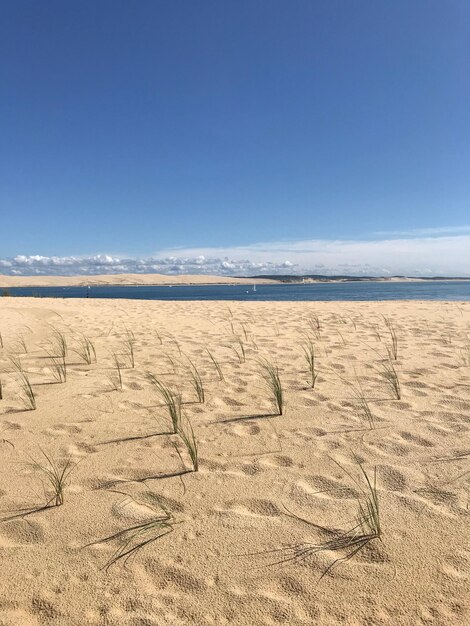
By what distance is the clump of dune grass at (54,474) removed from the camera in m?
2.34

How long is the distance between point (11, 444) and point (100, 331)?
6098 millimetres

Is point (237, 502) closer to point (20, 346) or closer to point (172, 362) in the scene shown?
point (172, 362)

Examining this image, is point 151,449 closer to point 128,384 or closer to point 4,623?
point 4,623

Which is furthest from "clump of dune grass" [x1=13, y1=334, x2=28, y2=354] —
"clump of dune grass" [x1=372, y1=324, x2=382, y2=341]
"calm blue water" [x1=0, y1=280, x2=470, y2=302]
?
"calm blue water" [x1=0, y1=280, x2=470, y2=302]

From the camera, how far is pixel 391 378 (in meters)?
4.70

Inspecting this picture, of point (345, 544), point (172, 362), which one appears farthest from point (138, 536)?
point (172, 362)

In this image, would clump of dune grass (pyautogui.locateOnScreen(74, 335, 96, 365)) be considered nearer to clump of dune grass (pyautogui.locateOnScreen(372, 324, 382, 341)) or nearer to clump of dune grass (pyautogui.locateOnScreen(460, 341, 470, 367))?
clump of dune grass (pyautogui.locateOnScreen(372, 324, 382, 341))

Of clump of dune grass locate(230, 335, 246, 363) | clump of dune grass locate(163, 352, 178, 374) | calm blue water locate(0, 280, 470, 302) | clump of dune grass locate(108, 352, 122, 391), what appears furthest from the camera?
calm blue water locate(0, 280, 470, 302)

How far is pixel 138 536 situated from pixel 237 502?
613mm

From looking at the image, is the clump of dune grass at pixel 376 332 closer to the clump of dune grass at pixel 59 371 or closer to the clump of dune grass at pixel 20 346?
the clump of dune grass at pixel 59 371

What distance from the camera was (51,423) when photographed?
3555 millimetres

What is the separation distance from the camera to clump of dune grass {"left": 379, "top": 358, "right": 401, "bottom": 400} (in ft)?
13.8

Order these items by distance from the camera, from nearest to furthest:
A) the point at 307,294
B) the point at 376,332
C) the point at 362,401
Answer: the point at 362,401 < the point at 376,332 < the point at 307,294

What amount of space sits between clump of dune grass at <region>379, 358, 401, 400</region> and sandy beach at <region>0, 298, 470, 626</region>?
52 mm
